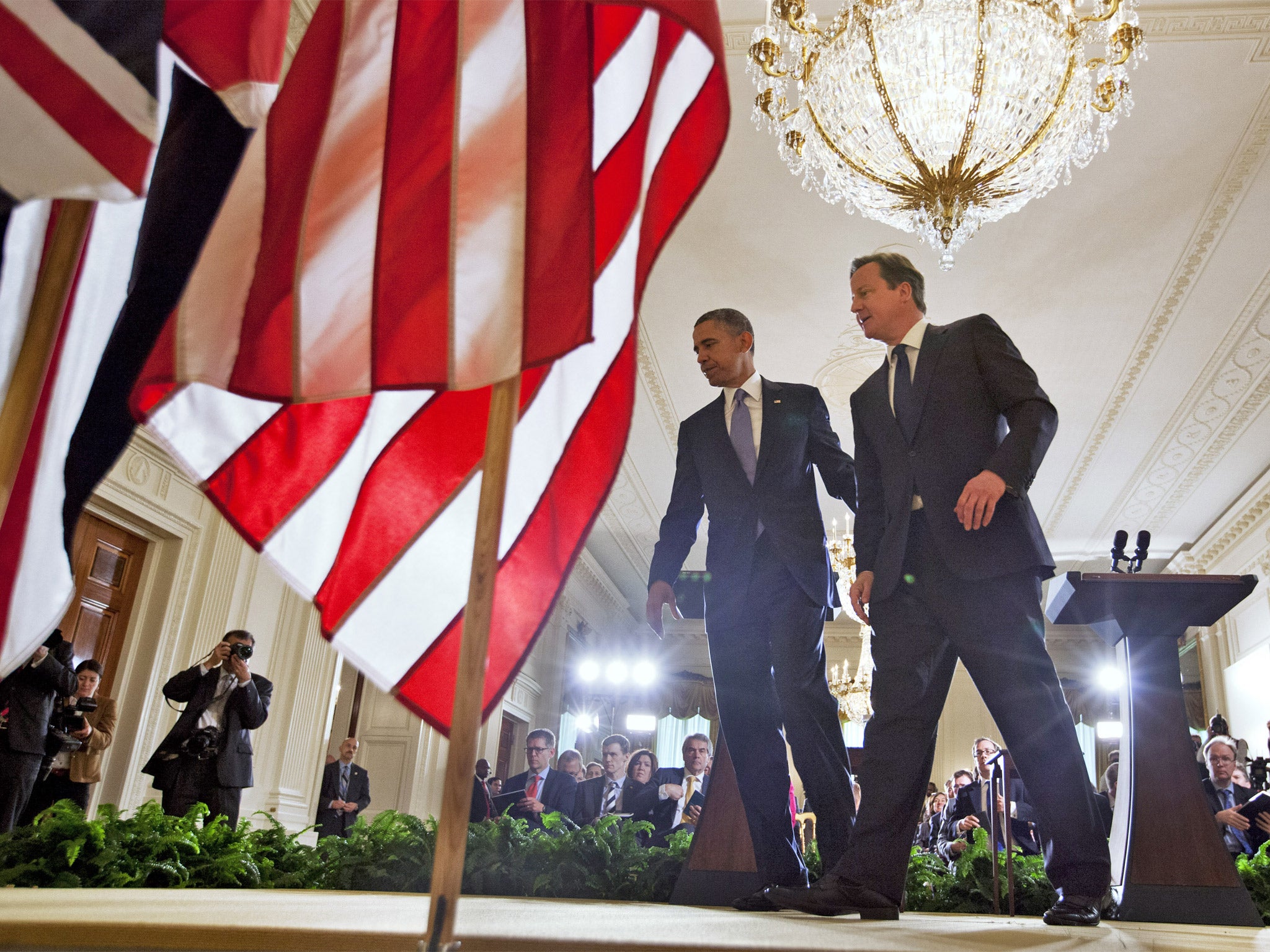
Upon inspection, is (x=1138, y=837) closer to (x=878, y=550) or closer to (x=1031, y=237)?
(x=878, y=550)

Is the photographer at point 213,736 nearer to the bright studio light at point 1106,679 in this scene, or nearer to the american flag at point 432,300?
the american flag at point 432,300

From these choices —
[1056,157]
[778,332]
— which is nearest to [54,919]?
[1056,157]

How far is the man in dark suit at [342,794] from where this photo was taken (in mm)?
6180

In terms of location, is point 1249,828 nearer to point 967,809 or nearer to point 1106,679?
point 967,809

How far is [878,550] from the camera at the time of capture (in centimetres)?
211

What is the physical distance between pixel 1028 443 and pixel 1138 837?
1.14 m

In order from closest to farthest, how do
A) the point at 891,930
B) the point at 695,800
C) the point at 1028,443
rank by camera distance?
the point at 891,930, the point at 1028,443, the point at 695,800

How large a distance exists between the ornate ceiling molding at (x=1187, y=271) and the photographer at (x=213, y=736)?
6025 millimetres

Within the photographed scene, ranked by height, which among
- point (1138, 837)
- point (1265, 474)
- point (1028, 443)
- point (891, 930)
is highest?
point (1265, 474)

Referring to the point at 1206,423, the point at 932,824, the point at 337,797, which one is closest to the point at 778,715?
the point at 337,797

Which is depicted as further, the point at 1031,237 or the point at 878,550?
the point at 1031,237

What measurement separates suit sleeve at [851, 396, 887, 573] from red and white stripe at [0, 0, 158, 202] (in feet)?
4.89

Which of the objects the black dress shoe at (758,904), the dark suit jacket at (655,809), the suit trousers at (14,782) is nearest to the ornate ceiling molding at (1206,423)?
the dark suit jacket at (655,809)

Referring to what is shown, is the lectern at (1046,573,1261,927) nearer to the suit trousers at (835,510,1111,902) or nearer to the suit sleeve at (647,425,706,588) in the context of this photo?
the suit trousers at (835,510,1111,902)
